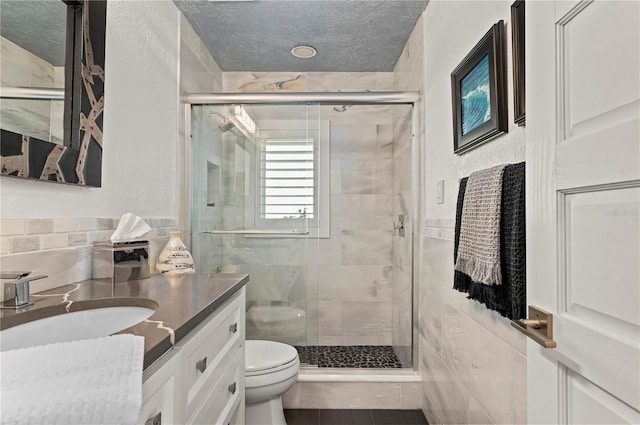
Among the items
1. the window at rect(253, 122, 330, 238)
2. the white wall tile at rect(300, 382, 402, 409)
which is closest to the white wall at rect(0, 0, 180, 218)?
the window at rect(253, 122, 330, 238)

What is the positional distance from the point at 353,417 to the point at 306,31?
93.4 inches

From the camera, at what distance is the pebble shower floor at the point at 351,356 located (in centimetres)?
235

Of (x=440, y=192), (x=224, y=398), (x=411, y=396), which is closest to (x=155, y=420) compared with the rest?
(x=224, y=398)

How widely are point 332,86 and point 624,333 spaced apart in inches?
112

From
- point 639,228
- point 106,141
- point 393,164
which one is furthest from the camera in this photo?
point 393,164

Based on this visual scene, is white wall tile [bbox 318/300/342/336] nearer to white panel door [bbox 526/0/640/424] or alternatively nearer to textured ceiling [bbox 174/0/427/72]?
textured ceiling [bbox 174/0/427/72]

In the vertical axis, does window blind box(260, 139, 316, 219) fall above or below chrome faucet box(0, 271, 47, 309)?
above

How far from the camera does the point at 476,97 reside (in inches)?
56.3

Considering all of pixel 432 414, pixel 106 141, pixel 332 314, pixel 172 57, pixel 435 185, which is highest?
pixel 172 57

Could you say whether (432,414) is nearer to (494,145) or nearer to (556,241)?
(494,145)

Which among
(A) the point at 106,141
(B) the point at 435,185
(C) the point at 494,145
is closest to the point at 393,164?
(B) the point at 435,185

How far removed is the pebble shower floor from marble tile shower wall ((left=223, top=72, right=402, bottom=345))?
85 millimetres

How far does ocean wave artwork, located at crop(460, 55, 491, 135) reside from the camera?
134 centimetres

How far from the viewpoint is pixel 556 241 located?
0.74m
